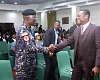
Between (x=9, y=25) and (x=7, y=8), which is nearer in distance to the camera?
(x=7, y=8)

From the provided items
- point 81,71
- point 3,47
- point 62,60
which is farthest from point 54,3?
point 81,71

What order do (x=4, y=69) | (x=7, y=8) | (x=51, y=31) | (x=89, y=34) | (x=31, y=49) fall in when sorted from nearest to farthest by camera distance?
(x=31, y=49) < (x=89, y=34) < (x=4, y=69) < (x=51, y=31) < (x=7, y=8)

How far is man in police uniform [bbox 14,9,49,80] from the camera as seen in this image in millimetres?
2453

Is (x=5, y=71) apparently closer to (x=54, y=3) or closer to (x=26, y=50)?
(x=26, y=50)

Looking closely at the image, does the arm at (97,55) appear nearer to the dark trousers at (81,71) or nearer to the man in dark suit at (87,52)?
the man in dark suit at (87,52)

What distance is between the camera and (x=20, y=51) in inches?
97.6

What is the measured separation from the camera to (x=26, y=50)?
2469mm

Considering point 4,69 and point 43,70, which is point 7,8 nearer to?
point 43,70

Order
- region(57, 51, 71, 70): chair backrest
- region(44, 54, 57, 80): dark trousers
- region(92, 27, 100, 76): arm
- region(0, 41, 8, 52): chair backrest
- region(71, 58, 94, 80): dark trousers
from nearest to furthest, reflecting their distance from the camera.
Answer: region(92, 27, 100, 76): arm, region(71, 58, 94, 80): dark trousers, region(57, 51, 71, 70): chair backrest, region(44, 54, 57, 80): dark trousers, region(0, 41, 8, 52): chair backrest

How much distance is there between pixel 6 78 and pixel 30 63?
943 mm

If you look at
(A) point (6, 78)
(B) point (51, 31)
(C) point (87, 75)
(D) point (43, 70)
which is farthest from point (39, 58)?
(C) point (87, 75)

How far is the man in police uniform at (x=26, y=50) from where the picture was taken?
2453mm

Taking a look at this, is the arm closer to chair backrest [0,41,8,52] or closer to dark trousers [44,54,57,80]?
dark trousers [44,54,57,80]

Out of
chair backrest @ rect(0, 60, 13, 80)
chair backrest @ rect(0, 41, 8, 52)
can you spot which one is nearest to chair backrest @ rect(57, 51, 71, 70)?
chair backrest @ rect(0, 60, 13, 80)
